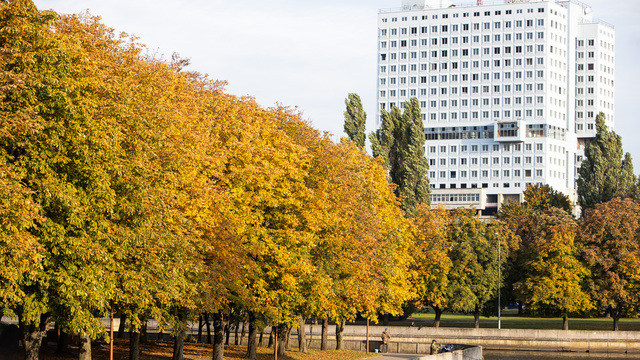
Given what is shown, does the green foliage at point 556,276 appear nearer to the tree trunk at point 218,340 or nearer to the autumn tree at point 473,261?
the autumn tree at point 473,261

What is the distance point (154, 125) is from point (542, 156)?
17631cm

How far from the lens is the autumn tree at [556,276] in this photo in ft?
275

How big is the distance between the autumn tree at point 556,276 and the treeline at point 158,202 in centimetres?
2564

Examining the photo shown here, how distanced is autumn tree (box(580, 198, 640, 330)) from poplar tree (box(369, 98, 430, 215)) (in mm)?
19880

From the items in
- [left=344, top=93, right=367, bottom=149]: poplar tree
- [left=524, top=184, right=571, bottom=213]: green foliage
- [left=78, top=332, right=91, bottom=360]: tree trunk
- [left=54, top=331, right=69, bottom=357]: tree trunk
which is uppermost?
[left=344, top=93, right=367, bottom=149]: poplar tree

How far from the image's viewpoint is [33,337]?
97.7ft

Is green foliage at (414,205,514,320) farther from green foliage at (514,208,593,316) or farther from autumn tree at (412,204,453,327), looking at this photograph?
green foliage at (514,208,593,316)

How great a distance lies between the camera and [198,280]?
36031 mm

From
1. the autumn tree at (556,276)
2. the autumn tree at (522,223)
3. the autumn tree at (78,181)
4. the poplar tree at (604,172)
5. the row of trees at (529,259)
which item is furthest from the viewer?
the poplar tree at (604,172)

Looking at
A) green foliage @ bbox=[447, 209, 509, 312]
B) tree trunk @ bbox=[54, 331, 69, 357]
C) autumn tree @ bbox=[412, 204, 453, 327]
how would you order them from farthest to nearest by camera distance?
green foliage @ bbox=[447, 209, 509, 312] < autumn tree @ bbox=[412, 204, 453, 327] < tree trunk @ bbox=[54, 331, 69, 357]

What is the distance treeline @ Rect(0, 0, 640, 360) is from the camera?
27438mm

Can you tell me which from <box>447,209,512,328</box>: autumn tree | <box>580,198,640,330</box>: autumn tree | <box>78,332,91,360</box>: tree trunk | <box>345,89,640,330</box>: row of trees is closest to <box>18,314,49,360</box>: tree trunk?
<box>78,332,91,360</box>: tree trunk

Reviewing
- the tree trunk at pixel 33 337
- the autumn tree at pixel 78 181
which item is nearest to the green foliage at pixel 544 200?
the autumn tree at pixel 78 181

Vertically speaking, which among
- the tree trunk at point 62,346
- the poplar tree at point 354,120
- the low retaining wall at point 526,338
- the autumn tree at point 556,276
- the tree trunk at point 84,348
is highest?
the poplar tree at point 354,120
